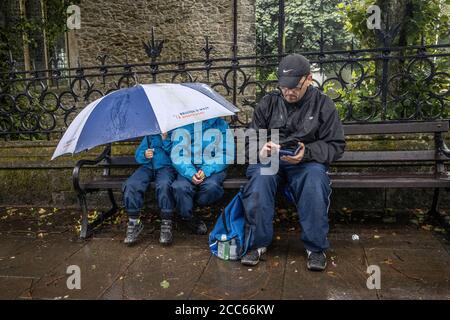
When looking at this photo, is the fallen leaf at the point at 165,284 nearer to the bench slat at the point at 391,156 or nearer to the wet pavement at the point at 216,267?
the wet pavement at the point at 216,267

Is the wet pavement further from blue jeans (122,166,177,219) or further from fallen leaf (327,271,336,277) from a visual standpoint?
blue jeans (122,166,177,219)

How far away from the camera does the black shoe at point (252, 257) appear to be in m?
3.20

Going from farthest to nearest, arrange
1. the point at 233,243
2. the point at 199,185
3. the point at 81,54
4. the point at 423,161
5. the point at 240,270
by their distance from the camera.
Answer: the point at 81,54 → the point at 423,161 → the point at 199,185 → the point at 233,243 → the point at 240,270

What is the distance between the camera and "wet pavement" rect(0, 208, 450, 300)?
111 inches

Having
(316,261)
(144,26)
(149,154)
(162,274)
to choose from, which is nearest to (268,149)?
(316,261)

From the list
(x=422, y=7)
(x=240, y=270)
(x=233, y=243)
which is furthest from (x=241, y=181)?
(x=422, y=7)

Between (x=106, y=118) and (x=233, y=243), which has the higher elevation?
(x=106, y=118)

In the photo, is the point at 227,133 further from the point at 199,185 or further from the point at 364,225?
the point at 364,225

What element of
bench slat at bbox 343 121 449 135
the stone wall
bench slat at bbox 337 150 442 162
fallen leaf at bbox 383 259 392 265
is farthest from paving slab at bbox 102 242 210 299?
the stone wall

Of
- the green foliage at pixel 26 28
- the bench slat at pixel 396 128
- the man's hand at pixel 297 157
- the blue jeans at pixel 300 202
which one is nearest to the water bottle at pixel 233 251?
the blue jeans at pixel 300 202

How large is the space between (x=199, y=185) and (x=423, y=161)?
2.13 m

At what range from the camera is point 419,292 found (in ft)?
8.87

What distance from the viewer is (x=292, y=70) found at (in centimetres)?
316

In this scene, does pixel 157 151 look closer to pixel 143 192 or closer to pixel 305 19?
pixel 143 192
